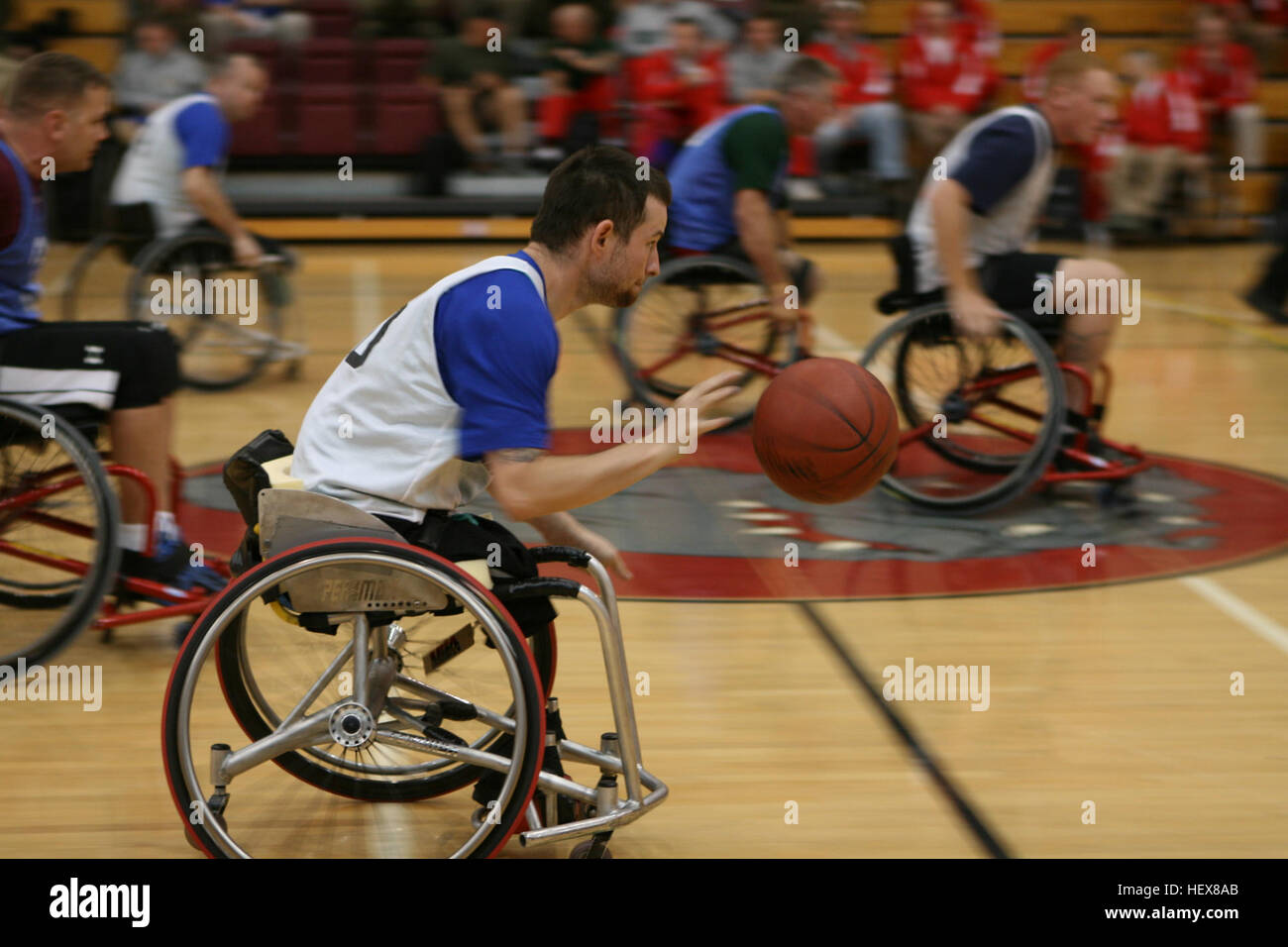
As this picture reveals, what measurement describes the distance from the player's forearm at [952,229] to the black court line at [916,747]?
1.15 meters

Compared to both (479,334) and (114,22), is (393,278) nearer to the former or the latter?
(114,22)

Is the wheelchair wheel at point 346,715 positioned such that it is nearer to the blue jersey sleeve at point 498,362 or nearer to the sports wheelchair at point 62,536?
the blue jersey sleeve at point 498,362

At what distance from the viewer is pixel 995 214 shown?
4746 millimetres

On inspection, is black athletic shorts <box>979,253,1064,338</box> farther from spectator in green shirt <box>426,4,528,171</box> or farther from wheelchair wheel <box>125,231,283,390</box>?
spectator in green shirt <box>426,4,528,171</box>

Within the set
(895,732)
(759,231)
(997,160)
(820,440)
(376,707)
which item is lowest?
(895,732)

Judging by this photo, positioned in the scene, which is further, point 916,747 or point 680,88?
point 680,88

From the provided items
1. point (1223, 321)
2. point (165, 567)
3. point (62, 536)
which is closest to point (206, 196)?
point (62, 536)

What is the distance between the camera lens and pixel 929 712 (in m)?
3.34

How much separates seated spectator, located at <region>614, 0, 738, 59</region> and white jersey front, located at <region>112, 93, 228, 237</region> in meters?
4.51

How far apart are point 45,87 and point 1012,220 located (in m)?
2.74

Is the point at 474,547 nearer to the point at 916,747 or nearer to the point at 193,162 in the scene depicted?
the point at 916,747

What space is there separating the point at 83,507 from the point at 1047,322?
2.79 metres
